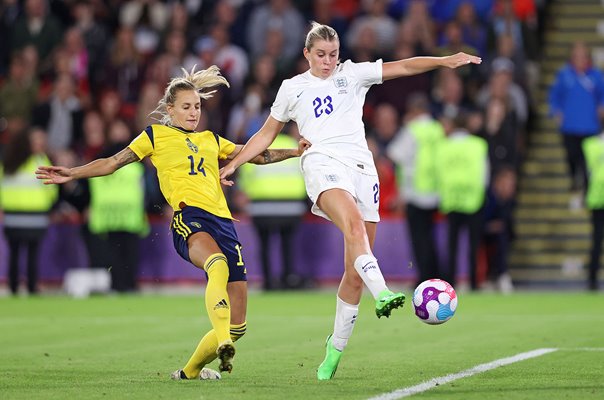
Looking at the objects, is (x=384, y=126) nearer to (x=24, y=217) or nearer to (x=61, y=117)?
(x=61, y=117)

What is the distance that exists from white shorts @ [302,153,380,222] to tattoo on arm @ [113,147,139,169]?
1.27 meters

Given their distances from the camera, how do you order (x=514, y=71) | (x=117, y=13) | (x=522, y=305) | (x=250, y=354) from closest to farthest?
(x=250, y=354) → (x=522, y=305) → (x=514, y=71) → (x=117, y=13)

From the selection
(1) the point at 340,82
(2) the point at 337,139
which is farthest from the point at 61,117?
(2) the point at 337,139

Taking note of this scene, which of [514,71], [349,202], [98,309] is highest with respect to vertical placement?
[514,71]

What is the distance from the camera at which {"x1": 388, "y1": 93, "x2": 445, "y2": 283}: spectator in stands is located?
69.3 ft

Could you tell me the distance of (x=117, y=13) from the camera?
87.5 ft

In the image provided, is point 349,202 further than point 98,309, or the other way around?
point 98,309

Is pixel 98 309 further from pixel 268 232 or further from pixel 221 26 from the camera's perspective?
pixel 221 26

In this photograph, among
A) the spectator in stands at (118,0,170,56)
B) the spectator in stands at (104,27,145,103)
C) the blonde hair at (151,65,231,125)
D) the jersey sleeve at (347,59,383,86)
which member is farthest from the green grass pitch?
the spectator in stands at (118,0,170,56)

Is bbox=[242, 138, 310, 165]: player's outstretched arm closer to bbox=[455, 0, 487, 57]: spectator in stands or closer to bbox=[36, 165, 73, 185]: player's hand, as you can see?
bbox=[36, 165, 73, 185]: player's hand

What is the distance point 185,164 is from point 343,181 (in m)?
1.20

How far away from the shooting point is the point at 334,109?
10.4 metres

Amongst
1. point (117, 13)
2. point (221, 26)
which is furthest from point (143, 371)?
point (117, 13)

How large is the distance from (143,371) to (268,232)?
10.9 metres
